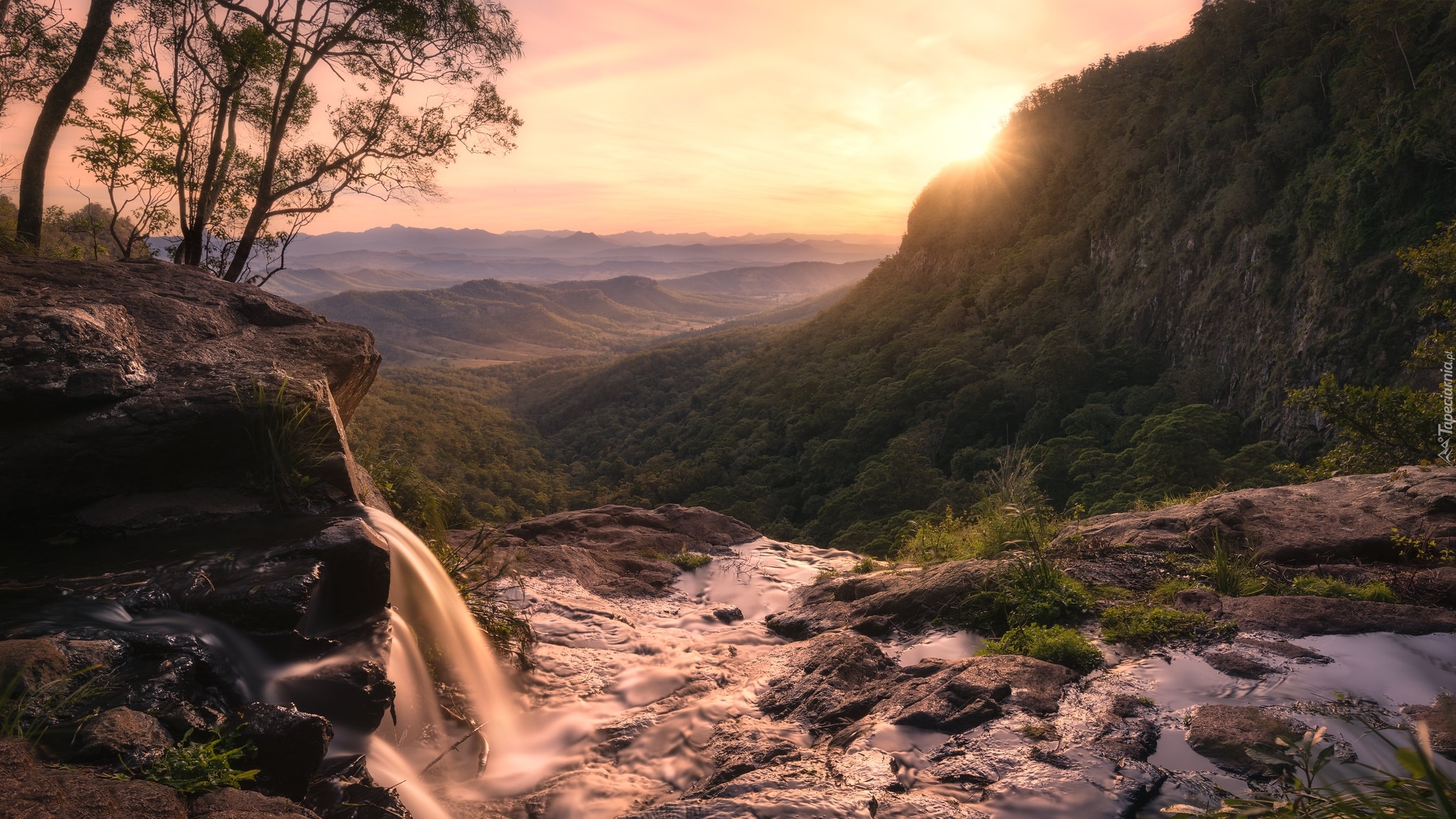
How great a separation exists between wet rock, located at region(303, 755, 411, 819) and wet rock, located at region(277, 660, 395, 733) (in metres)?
0.35

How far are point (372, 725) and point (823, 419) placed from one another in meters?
54.6

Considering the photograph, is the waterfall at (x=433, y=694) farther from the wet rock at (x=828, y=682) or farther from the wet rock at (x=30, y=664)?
the wet rock at (x=828, y=682)

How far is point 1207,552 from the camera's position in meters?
7.99

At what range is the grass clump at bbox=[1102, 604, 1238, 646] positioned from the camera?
6.05m

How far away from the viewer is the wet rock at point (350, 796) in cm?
424

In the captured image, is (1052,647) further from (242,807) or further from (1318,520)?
(242,807)

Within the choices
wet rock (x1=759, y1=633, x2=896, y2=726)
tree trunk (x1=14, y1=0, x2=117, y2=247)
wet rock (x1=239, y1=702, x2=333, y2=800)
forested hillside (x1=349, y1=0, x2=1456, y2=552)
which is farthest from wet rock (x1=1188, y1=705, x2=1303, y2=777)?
tree trunk (x1=14, y1=0, x2=117, y2=247)

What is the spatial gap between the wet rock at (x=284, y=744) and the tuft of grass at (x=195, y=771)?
24cm

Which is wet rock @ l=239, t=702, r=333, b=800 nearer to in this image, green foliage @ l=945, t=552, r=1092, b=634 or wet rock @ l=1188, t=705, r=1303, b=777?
wet rock @ l=1188, t=705, r=1303, b=777

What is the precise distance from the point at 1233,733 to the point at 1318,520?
16.9ft

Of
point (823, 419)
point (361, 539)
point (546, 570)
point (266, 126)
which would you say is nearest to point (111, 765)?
point (361, 539)

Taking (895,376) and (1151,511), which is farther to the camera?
(895,376)

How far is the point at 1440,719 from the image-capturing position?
4.48 m

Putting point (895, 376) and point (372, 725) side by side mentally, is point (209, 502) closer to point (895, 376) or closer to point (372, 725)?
point (372, 725)
